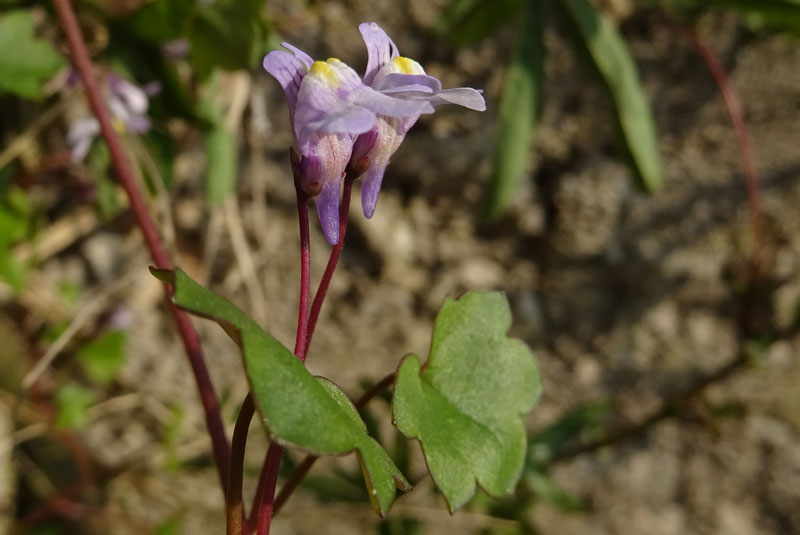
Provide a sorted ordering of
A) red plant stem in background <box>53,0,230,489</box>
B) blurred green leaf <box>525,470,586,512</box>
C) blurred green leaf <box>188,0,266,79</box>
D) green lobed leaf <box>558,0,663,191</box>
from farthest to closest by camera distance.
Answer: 1. blurred green leaf <box>525,470,586,512</box>
2. green lobed leaf <box>558,0,663,191</box>
3. blurred green leaf <box>188,0,266,79</box>
4. red plant stem in background <box>53,0,230,489</box>

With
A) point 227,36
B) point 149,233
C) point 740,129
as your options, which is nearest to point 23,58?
point 227,36

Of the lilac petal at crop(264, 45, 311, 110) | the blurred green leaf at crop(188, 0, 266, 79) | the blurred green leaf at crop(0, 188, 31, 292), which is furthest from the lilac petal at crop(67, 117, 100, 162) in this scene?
the lilac petal at crop(264, 45, 311, 110)

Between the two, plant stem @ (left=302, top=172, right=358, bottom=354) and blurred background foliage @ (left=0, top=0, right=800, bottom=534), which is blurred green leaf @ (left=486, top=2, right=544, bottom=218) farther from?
plant stem @ (left=302, top=172, right=358, bottom=354)

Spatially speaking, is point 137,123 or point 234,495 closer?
point 234,495

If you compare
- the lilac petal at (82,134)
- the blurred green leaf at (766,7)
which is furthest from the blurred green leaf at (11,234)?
the blurred green leaf at (766,7)

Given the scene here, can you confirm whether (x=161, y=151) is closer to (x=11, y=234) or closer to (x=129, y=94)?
(x=129, y=94)

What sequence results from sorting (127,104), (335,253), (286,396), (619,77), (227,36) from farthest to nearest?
(619,77), (127,104), (227,36), (335,253), (286,396)
